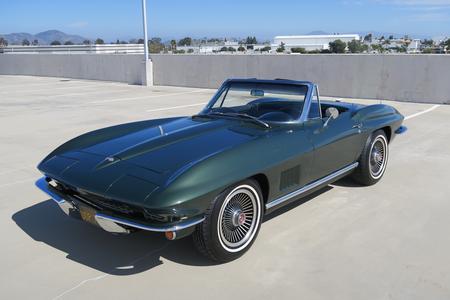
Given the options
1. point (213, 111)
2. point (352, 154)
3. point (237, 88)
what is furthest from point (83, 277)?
point (352, 154)

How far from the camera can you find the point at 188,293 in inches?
117

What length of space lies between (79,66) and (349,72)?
1397 centimetres

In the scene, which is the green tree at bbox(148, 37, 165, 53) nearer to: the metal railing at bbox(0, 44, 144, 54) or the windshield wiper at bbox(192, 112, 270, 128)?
the metal railing at bbox(0, 44, 144, 54)

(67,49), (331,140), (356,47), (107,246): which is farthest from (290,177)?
(67,49)

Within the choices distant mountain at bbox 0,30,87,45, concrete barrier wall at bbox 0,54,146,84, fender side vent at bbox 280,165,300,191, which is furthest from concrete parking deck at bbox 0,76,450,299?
distant mountain at bbox 0,30,87,45

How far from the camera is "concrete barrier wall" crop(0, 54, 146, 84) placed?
64.3ft

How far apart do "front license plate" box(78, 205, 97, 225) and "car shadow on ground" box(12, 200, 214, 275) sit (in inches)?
13.8

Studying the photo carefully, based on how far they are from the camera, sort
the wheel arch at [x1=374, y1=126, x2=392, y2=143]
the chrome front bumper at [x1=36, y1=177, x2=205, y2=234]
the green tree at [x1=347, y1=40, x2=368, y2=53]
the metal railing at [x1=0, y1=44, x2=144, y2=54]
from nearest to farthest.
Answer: the chrome front bumper at [x1=36, y1=177, x2=205, y2=234], the wheel arch at [x1=374, y1=126, x2=392, y2=143], the green tree at [x1=347, y1=40, x2=368, y2=53], the metal railing at [x1=0, y1=44, x2=144, y2=54]

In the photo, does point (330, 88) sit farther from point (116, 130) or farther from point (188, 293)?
point (188, 293)

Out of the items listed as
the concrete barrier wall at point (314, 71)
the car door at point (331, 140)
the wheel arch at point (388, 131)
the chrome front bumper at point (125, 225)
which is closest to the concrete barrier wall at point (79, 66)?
the concrete barrier wall at point (314, 71)

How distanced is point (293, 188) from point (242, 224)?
66 cm

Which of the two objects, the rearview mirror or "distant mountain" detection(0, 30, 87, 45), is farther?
"distant mountain" detection(0, 30, 87, 45)

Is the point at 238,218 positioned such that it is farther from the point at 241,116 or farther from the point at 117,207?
the point at 241,116

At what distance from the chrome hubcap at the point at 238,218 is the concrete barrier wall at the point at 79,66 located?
51.2ft
